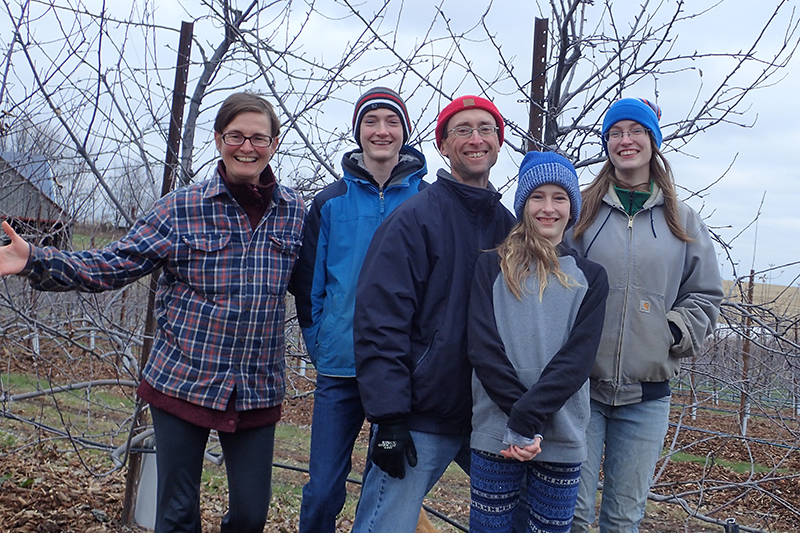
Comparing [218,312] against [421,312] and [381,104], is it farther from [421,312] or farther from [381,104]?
[381,104]

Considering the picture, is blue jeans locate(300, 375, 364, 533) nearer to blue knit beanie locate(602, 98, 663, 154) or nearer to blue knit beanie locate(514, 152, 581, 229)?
blue knit beanie locate(514, 152, 581, 229)

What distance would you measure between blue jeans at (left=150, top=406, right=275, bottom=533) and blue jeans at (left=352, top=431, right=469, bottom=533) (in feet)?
1.58

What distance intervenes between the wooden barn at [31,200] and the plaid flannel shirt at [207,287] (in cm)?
179

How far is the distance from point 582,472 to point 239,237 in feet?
5.40

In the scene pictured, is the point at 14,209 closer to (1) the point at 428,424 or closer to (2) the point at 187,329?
(2) the point at 187,329

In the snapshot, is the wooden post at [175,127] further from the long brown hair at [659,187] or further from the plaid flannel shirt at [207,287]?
the long brown hair at [659,187]

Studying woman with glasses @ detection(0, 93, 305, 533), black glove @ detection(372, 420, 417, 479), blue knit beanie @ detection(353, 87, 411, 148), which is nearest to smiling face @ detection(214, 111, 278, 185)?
woman with glasses @ detection(0, 93, 305, 533)

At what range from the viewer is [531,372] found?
2289mm

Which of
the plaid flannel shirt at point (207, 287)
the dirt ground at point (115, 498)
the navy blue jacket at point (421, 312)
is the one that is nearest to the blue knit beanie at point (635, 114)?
the navy blue jacket at point (421, 312)

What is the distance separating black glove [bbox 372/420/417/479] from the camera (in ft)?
7.39

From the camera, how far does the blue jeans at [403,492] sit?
2371 millimetres

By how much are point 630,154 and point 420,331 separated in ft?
3.72

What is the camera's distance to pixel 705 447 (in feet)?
38.2

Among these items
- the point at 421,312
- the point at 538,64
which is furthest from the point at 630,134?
the point at 421,312
